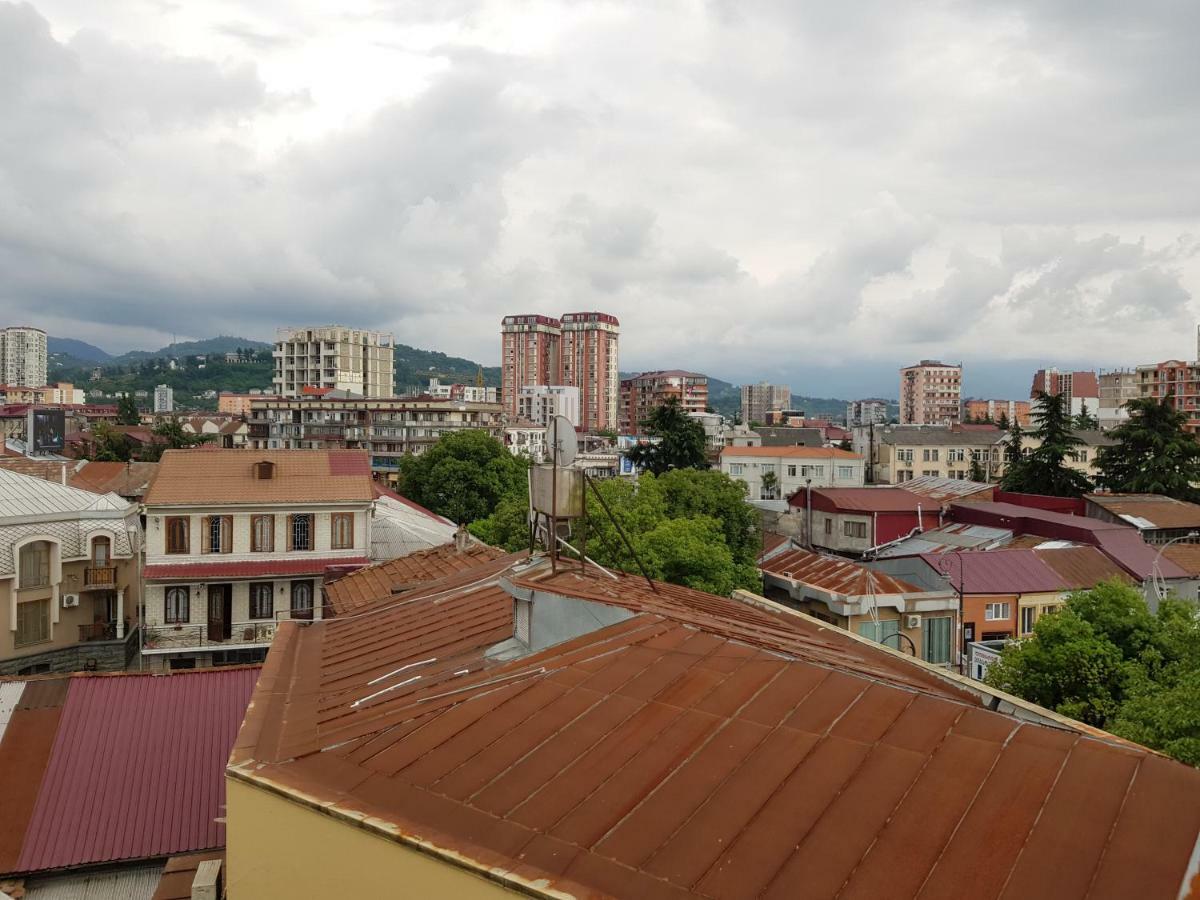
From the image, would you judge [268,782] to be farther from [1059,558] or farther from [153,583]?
[1059,558]

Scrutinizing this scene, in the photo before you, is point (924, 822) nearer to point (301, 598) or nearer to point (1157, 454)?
point (301, 598)

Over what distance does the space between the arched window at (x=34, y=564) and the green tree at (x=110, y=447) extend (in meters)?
52.1

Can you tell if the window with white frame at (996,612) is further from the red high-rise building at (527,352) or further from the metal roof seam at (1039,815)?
the red high-rise building at (527,352)

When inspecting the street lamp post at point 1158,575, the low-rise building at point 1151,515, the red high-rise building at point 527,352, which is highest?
the red high-rise building at point 527,352

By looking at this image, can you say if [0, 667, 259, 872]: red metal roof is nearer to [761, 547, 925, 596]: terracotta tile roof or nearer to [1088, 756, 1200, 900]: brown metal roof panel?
[1088, 756, 1200, 900]: brown metal roof panel

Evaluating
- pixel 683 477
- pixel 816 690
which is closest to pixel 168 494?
pixel 683 477

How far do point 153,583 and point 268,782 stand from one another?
22.8 meters

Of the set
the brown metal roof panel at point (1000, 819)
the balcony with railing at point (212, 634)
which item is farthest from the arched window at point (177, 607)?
the brown metal roof panel at point (1000, 819)

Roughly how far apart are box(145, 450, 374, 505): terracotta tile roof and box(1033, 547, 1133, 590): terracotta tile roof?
24.1 meters

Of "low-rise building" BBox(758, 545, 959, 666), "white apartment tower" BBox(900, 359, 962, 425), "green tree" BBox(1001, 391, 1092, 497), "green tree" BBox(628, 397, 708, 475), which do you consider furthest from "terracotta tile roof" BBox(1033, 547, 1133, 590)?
"white apartment tower" BBox(900, 359, 962, 425)

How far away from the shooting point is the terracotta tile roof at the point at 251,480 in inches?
1054

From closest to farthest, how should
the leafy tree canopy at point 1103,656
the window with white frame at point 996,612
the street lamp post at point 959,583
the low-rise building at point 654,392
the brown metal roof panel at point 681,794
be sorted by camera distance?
1. the brown metal roof panel at point 681,794
2. the leafy tree canopy at point 1103,656
3. the street lamp post at point 959,583
4. the window with white frame at point 996,612
5. the low-rise building at point 654,392

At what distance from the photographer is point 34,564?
2572cm

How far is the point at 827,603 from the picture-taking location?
96.8 ft
